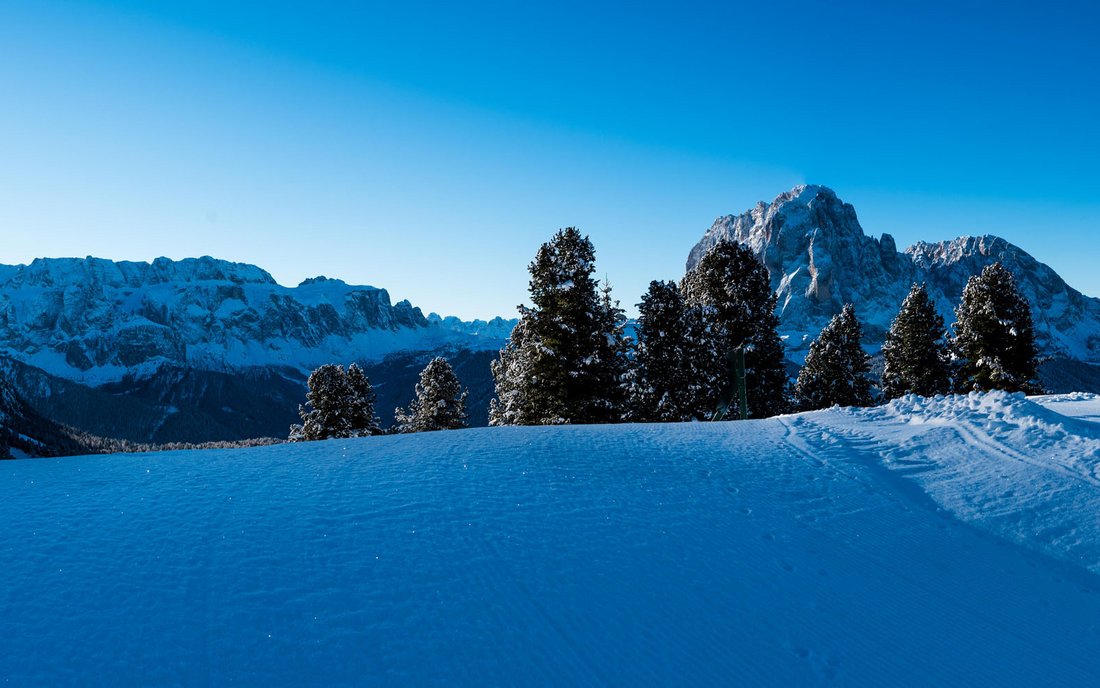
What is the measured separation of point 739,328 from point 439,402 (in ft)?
65.3

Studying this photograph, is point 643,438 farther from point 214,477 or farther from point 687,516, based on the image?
point 214,477

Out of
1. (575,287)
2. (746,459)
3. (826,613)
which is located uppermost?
(575,287)

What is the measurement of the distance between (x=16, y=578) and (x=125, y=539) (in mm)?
1111

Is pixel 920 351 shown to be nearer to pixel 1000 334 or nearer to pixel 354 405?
pixel 1000 334

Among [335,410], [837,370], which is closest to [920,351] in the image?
[837,370]

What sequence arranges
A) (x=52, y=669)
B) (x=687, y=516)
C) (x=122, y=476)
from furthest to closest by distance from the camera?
(x=122, y=476) < (x=687, y=516) < (x=52, y=669)

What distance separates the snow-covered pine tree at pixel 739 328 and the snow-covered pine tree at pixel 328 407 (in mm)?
20239

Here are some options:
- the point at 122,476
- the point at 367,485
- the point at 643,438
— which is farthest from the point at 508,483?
the point at 122,476

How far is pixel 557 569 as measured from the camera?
671cm

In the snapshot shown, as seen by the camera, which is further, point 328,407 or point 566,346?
point 328,407

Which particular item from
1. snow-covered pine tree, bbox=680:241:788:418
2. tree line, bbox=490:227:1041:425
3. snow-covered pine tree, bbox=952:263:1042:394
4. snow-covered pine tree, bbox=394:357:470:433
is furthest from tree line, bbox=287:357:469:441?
snow-covered pine tree, bbox=952:263:1042:394

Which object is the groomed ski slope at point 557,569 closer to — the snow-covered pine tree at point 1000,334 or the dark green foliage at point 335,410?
the dark green foliage at point 335,410

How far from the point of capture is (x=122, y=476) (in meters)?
10.1

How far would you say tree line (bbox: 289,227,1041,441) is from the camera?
2716 centimetres
